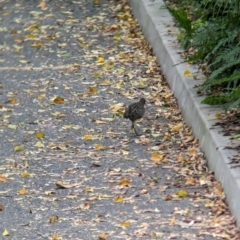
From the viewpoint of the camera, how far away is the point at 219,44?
7.47 metres

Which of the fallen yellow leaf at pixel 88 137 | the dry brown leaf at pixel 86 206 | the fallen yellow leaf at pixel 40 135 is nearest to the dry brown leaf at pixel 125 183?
the dry brown leaf at pixel 86 206

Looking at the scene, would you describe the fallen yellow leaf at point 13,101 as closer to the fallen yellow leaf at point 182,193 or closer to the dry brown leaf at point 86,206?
the dry brown leaf at point 86,206

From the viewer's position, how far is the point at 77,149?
7504mm

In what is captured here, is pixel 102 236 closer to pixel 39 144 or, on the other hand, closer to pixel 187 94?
pixel 39 144

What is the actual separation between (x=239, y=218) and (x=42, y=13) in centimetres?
736

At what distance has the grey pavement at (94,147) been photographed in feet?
19.7

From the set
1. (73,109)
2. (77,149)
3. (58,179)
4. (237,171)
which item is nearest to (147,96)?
(73,109)

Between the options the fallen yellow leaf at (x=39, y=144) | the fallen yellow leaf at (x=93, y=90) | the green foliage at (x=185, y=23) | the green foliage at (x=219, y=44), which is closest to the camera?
the green foliage at (x=219, y=44)

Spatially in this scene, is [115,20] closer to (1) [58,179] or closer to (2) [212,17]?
(2) [212,17]

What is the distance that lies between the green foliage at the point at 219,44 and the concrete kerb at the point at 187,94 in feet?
0.62

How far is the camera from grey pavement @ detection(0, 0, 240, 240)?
6004mm

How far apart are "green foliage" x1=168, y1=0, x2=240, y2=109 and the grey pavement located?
0.51m

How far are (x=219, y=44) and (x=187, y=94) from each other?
2.41 feet

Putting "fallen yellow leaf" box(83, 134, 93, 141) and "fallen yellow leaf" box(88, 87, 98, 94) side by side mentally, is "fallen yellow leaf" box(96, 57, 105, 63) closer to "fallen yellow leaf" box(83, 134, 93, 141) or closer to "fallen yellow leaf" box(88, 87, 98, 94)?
"fallen yellow leaf" box(88, 87, 98, 94)
